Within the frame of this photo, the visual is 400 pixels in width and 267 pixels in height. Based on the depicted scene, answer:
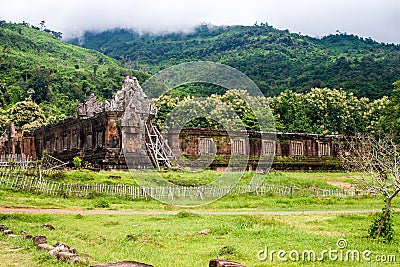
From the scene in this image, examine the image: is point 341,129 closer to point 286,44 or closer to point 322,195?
point 322,195

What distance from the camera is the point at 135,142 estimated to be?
39.6 m

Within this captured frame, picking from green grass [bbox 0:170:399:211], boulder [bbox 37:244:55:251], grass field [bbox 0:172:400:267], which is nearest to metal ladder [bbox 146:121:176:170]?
green grass [bbox 0:170:399:211]

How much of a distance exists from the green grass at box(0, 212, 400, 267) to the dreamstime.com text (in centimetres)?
26

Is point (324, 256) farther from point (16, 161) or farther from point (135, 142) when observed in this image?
point (16, 161)

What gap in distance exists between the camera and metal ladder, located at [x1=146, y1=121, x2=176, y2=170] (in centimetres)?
3927

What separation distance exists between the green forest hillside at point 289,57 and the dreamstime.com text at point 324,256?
6592cm

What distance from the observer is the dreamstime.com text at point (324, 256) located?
12.2m

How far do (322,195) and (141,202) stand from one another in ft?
37.1

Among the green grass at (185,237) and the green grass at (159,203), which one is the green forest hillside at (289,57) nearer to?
the green grass at (159,203)

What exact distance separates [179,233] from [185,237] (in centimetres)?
68

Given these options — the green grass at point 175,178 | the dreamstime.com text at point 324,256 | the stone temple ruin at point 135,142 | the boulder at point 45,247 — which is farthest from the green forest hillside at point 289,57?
the boulder at point 45,247

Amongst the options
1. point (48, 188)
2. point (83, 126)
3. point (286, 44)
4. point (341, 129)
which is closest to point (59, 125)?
point (83, 126)

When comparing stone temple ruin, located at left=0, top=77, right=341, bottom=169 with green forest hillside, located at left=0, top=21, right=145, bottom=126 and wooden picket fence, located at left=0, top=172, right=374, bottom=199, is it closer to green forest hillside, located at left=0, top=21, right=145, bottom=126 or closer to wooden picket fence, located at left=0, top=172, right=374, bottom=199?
wooden picket fence, located at left=0, top=172, right=374, bottom=199

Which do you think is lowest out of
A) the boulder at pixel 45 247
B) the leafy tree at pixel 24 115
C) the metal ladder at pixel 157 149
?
the boulder at pixel 45 247
